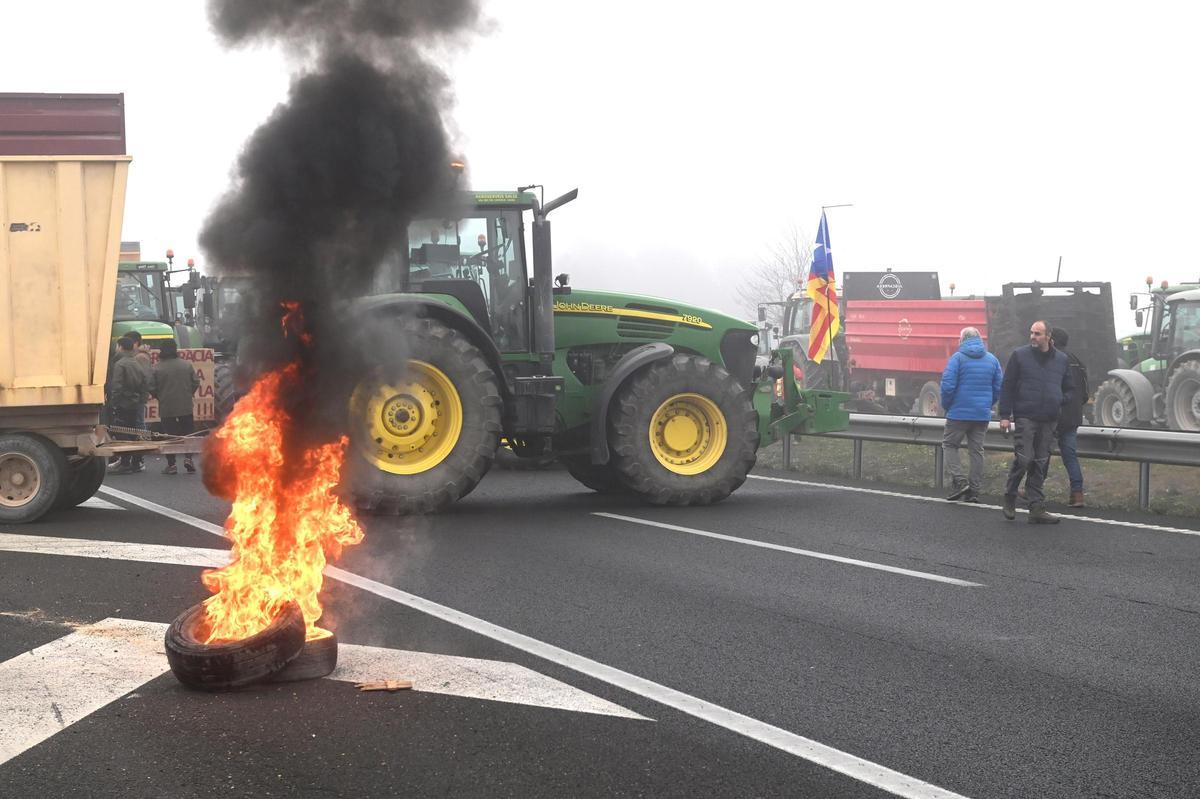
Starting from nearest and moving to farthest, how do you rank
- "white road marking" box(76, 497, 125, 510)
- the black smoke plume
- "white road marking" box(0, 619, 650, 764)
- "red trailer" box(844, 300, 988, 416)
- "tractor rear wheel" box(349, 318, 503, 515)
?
"white road marking" box(0, 619, 650, 764) → the black smoke plume → "tractor rear wheel" box(349, 318, 503, 515) → "white road marking" box(76, 497, 125, 510) → "red trailer" box(844, 300, 988, 416)

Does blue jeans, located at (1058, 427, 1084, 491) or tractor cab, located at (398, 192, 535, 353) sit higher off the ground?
tractor cab, located at (398, 192, 535, 353)

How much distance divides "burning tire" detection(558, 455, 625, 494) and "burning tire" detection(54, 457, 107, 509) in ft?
14.6

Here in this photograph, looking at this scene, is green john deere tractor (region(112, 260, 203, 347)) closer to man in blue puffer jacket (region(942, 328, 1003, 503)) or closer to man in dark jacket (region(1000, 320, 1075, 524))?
man in blue puffer jacket (region(942, 328, 1003, 503))

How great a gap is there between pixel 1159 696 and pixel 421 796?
133 inches

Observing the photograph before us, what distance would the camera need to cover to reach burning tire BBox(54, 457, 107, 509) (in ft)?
38.3

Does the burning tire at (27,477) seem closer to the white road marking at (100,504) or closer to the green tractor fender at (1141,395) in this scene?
the white road marking at (100,504)

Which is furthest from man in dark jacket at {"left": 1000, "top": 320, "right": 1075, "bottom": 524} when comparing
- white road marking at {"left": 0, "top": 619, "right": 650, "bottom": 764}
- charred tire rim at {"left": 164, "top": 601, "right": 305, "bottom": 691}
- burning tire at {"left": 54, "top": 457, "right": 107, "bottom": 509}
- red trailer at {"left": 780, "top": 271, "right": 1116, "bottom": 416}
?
red trailer at {"left": 780, "top": 271, "right": 1116, "bottom": 416}

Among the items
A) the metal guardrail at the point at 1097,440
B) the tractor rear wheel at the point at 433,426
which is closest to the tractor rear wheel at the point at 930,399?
the metal guardrail at the point at 1097,440

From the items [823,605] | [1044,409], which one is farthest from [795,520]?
[823,605]

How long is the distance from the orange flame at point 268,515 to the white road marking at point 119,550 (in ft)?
9.41

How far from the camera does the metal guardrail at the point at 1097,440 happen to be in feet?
41.4

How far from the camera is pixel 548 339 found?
1230cm

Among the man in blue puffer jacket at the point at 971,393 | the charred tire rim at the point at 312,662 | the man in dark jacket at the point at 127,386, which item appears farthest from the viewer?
the man in dark jacket at the point at 127,386

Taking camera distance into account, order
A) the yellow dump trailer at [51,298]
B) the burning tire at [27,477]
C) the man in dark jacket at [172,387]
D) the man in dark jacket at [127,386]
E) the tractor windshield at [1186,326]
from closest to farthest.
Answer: the yellow dump trailer at [51,298] < the burning tire at [27,477] < the man in dark jacket at [127,386] < the man in dark jacket at [172,387] < the tractor windshield at [1186,326]
